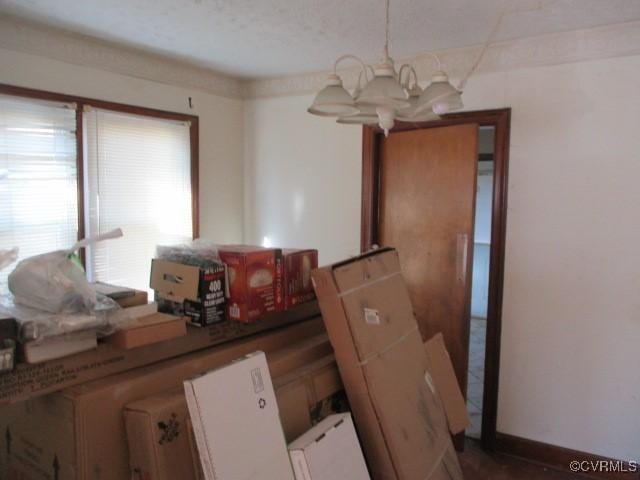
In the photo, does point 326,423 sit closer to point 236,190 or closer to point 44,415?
point 44,415

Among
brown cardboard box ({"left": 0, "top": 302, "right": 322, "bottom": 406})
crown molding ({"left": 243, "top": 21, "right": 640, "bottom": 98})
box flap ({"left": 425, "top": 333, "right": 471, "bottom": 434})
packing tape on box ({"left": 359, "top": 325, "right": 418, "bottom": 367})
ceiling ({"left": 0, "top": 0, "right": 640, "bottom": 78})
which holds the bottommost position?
box flap ({"left": 425, "top": 333, "right": 471, "bottom": 434})

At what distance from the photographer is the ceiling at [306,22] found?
83.7 inches

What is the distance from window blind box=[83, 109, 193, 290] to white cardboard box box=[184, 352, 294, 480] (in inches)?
69.3

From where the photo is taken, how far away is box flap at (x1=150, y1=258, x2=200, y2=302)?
4.94 feet

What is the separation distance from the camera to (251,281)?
5.04 ft

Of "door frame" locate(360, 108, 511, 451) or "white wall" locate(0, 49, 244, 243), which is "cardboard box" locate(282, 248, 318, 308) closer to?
"door frame" locate(360, 108, 511, 451)

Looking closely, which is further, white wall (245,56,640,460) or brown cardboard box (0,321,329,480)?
white wall (245,56,640,460)

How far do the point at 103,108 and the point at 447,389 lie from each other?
8.27ft

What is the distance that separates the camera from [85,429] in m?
1.21

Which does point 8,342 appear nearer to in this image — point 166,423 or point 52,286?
point 52,286

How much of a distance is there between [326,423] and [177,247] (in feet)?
2.69

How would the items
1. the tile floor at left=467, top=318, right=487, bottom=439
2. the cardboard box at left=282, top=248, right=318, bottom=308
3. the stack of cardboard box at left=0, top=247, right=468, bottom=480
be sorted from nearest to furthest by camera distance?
1. the stack of cardboard box at left=0, top=247, right=468, bottom=480
2. the cardboard box at left=282, top=248, right=318, bottom=308
3. the tile floor at left=467, top=318, right=487, bottom=439

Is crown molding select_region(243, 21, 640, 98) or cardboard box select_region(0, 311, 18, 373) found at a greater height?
crown molding select_region(243, 21, 640, 98)

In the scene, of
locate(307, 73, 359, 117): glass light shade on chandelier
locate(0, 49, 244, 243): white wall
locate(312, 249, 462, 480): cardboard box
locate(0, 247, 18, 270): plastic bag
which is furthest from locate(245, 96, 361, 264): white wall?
locate(0, 247, 18, 270): plastic bag
